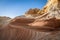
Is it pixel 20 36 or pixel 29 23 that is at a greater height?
pixel 29 23

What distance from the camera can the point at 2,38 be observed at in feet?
10.7

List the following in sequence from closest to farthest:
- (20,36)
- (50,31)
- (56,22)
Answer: (20,36), (50,31), (56,22)

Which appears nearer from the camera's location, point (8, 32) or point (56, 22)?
point (8, 32)

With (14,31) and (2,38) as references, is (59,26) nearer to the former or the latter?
(14,31)

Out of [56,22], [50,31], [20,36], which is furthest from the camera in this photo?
[56,22]

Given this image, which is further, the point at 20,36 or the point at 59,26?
the point at 59,26

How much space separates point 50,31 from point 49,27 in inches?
6.2

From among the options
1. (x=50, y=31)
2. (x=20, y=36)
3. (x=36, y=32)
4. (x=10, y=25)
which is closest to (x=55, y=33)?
(x=50, y=31)

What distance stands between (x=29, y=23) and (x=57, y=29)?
790 mm

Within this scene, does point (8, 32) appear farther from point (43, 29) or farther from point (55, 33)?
point (55, 33)

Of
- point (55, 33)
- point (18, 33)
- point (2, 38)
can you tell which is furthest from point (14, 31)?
point (55, 33)

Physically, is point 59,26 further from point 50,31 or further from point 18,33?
point 18,33

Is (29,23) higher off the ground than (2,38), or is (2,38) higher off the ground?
(29,23)

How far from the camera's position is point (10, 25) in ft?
11.3
